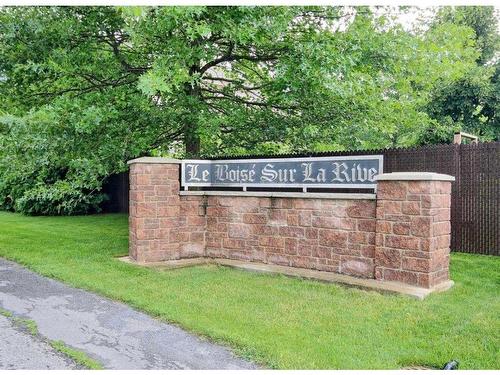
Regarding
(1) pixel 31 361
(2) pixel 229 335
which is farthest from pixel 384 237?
(1) pixel 31 361

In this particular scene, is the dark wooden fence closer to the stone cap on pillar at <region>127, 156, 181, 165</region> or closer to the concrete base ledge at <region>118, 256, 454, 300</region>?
the stone cap on pillar at <region>127, 156, 181, 165</region>

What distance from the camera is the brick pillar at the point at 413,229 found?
5.77 m

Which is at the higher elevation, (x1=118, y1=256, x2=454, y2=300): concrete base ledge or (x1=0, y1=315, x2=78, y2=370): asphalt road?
(x1=118, y1=256, x2=454, y2=300): concrete base ledge

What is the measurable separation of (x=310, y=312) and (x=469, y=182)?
4592mm

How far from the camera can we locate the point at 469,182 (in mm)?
8375

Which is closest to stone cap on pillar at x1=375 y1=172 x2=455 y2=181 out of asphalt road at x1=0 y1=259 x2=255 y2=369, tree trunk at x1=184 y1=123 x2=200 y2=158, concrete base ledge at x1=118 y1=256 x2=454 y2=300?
concrete base ledge at x1=118 y1=256 x2=454 y2=300

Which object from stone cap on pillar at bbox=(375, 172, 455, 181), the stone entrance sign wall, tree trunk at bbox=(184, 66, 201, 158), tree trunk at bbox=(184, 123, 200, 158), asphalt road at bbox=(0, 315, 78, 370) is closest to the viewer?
asphalt road at bbox=(0, 315, 78, 370)

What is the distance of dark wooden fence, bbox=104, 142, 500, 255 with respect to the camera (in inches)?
321

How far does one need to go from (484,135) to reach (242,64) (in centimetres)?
921

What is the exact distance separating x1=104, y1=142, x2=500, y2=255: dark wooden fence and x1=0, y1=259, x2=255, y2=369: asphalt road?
11.4ft

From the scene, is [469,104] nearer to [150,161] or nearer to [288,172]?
[288,172]

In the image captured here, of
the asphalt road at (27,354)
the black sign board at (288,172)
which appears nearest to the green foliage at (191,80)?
the black sign board at (288,172)

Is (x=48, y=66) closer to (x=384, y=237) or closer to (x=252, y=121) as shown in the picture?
(x=252, y=121)

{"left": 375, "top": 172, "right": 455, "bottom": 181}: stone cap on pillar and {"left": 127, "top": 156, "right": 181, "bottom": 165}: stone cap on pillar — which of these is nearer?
{"left": 375, "top": 172, "right": 455, "bottom": 181}: stone cap on pillar
